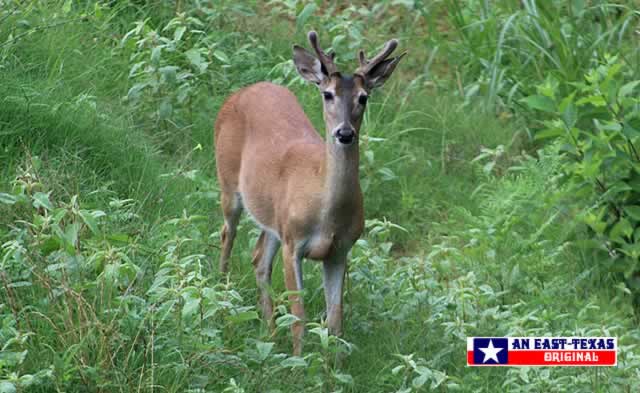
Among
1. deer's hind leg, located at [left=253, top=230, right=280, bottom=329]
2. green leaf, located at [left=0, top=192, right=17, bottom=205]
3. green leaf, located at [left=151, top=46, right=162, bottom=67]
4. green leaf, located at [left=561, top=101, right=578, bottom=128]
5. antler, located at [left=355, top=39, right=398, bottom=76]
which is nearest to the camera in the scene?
green leaf, located at [left=0, top=192, right=17, bottom=205]

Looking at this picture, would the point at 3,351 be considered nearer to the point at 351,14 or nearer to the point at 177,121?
the point at 177,121

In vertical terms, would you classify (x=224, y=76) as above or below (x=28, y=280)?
below

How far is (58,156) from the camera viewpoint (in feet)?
23.9

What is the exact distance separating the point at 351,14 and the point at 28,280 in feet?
17.1

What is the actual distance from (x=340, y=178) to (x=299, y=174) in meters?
0.43

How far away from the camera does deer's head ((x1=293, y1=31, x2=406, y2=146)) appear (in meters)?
6.13

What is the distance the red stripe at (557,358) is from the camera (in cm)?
605

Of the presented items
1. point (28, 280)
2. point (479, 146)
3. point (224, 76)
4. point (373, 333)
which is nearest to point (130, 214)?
point (28, 280)

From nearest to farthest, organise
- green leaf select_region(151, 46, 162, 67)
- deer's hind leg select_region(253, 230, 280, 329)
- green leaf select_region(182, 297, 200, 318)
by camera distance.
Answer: green leaf select_region(182, 297, 200, 318) < deer's hind leg select_region(253, 230, 280, 329) < green leaf select_region(151, 46, 162, 67)

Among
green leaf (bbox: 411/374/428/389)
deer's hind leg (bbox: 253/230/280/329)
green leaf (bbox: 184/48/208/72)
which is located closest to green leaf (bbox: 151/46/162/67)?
green leaf (bbox: 184/48/208/72)

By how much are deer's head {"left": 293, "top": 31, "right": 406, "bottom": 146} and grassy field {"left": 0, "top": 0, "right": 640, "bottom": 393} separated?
33.1 inches

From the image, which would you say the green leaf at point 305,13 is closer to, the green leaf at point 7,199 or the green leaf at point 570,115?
the green leaf at point 570,115

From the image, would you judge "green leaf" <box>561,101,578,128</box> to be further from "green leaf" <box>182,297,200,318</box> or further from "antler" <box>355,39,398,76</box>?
"green leaf" <box>182,297,200,318</box>

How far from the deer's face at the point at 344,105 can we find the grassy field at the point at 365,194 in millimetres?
819
